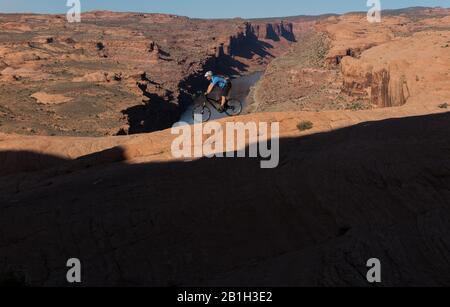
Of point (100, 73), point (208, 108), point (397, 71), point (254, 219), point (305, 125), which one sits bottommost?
point (254, 219)

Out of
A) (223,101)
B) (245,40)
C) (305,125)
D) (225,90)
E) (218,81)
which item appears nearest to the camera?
(218,81)

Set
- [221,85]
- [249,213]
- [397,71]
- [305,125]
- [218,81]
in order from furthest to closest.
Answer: [397,71] < [305,125] < [221,85] < [218,81] < [249,213]

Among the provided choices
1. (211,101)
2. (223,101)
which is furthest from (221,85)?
(211,101)

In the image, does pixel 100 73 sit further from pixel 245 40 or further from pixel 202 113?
pixel 245 40

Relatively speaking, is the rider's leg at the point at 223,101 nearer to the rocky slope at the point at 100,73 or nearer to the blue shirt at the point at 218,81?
the blue shirt at the point at 218,81

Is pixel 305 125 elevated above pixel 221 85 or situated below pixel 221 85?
below

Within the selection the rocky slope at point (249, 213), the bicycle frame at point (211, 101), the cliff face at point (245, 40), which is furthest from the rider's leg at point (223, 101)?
the cliff face at point (245, 40)
